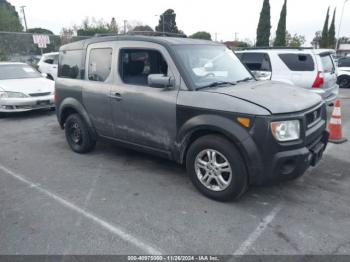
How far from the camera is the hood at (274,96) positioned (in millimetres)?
3143

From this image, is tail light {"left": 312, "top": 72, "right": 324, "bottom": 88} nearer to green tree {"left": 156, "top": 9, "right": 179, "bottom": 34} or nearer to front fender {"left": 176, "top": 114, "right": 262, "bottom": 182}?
front fender {"left": 176, "top": 114, "right": 262, "bottom": 182}

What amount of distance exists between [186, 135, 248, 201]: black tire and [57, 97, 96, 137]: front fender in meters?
2.06

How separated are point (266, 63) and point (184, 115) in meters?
5.20

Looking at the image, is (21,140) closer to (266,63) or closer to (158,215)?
(158,215)

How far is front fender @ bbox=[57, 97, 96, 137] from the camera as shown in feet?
16.1

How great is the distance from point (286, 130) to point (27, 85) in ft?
25.4

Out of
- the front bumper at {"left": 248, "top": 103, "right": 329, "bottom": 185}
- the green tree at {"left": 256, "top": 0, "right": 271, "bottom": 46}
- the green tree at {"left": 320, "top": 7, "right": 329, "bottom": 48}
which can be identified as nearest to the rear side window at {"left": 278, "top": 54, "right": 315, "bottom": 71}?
the front bumper at {"left": 248, "top": 103, "right": 329, "bottom": 185}

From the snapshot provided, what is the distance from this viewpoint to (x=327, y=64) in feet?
26.0

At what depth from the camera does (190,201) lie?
3.58 m

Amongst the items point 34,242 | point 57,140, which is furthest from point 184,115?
point 57,140

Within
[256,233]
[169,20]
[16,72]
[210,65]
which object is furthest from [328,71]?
[169,20]

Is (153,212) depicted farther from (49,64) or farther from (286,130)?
(49,64)

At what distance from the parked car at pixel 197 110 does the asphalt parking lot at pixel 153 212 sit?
1.37ft

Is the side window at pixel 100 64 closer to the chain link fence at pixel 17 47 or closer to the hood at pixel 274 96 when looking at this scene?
the hood at pixel 274 96
